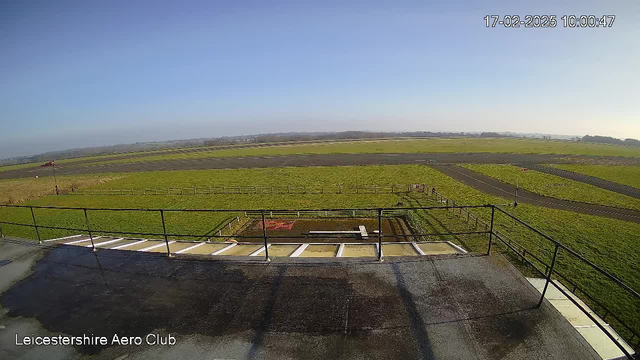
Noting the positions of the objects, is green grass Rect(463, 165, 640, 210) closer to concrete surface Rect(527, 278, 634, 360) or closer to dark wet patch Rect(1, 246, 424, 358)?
concrete surface Rect(527, 278, 634, 360)

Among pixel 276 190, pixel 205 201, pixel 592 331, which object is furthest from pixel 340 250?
pixel 276 190

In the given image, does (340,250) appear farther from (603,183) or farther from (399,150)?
(399,150)

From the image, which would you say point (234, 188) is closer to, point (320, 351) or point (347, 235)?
point (347, 235)

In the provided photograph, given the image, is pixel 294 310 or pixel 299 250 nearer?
pixel 294 310

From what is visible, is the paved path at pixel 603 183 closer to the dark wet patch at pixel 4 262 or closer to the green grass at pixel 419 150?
the green grass at pixel 419 150

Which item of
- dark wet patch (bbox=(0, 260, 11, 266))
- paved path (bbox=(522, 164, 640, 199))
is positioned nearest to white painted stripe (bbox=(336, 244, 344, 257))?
dark wet patch (bbox=(0, 260, 11, 266))

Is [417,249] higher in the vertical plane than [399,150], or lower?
higher
